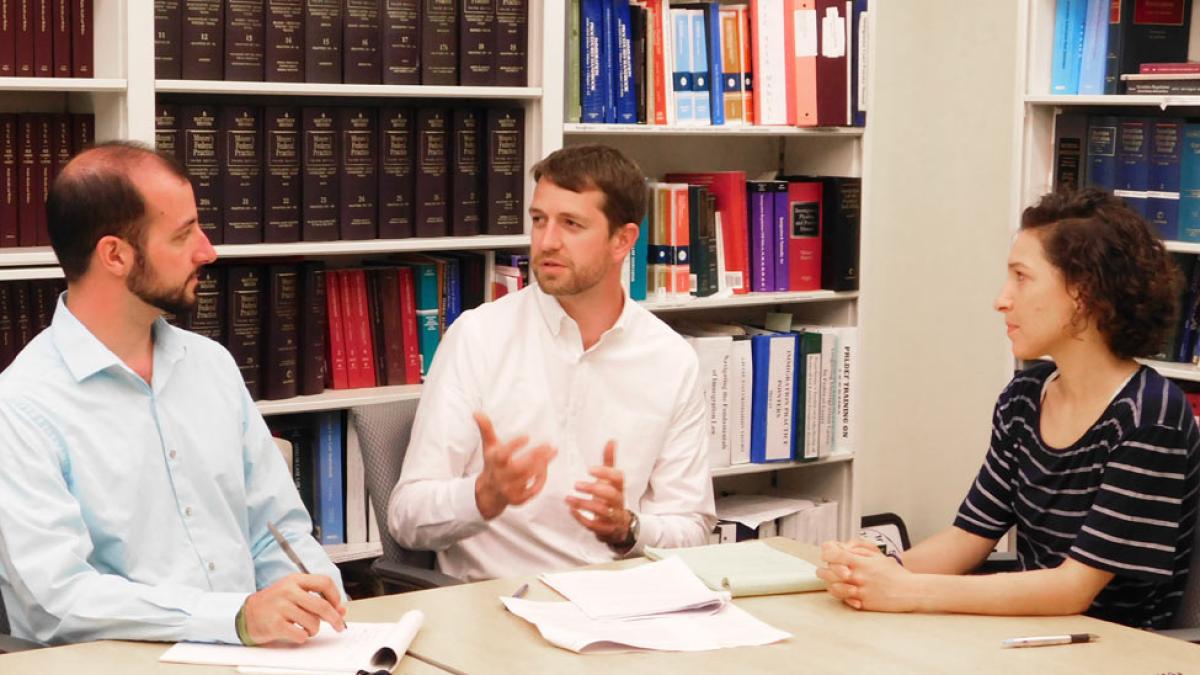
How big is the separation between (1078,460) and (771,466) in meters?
1.76

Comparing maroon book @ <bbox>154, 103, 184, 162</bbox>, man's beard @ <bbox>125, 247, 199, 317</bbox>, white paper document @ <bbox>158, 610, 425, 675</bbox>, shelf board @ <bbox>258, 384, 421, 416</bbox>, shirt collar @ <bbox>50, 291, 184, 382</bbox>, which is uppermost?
maroon book @ <bbox>154, 103, 184, 162</bbox>

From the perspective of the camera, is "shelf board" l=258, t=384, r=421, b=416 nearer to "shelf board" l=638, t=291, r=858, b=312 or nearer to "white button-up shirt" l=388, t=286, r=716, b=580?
"white button-up shirt" l=388, t=286, r=716, b=580

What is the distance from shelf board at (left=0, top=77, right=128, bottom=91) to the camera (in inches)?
116

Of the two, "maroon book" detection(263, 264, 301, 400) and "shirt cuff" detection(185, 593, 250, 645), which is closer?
"shirt cuff" detection(185, 593, 250, 645)

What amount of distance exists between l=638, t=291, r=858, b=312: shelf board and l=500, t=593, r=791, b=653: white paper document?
1.71 metres

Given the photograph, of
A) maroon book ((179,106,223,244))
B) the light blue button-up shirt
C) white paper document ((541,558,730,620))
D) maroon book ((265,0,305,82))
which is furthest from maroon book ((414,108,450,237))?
white paper document ((541,558,730,620))

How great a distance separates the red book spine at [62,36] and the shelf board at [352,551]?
3.99ft

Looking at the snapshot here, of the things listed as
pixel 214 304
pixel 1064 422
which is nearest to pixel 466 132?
pixel 214 304

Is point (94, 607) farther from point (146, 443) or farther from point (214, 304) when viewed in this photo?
point (214, 304)

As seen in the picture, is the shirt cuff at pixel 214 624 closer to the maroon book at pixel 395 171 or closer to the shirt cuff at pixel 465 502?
the shirt cuff at pixel 465 502

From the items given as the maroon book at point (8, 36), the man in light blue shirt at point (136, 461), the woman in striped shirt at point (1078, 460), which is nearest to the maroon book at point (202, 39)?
the maroon book at point (8, 36)

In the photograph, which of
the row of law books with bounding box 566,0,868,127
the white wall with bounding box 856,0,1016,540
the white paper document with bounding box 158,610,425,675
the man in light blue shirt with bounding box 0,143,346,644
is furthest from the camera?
the white wall with bounding box 856,0,1016,540

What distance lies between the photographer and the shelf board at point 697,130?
3.66 m

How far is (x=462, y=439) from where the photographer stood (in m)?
2.79
